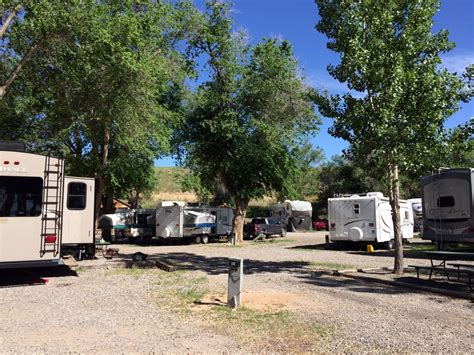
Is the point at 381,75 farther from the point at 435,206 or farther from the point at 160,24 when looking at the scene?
the point at 160,24

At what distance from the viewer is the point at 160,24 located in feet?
76.4

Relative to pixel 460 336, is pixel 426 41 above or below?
above

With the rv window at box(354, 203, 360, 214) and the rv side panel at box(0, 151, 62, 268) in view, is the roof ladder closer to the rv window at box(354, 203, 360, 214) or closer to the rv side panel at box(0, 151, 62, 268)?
the rv side panel at box(0, 151, 62, 268)

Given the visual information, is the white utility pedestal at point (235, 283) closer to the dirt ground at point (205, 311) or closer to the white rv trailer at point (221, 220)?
the dirt ground at point (205, 311)

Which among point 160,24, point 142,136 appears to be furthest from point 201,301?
point 160,24

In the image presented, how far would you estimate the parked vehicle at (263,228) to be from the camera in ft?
110

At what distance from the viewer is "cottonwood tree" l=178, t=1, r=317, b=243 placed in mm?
25516

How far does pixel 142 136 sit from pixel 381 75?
1185 cm

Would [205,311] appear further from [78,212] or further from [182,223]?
[182,223]

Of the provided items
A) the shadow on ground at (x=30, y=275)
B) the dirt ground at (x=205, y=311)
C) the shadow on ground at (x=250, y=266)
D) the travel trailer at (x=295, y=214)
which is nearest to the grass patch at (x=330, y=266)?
the shadow on ground at (x=250, y=266)

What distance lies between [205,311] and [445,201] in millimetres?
10871

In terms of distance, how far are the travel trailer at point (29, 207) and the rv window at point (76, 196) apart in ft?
8.53

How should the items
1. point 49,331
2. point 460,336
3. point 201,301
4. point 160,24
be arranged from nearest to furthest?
point 460,336 → point 49,331 → point 201,301 → point 160,24

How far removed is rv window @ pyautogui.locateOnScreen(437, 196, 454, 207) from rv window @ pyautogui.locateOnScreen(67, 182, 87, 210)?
1175 centimetres
